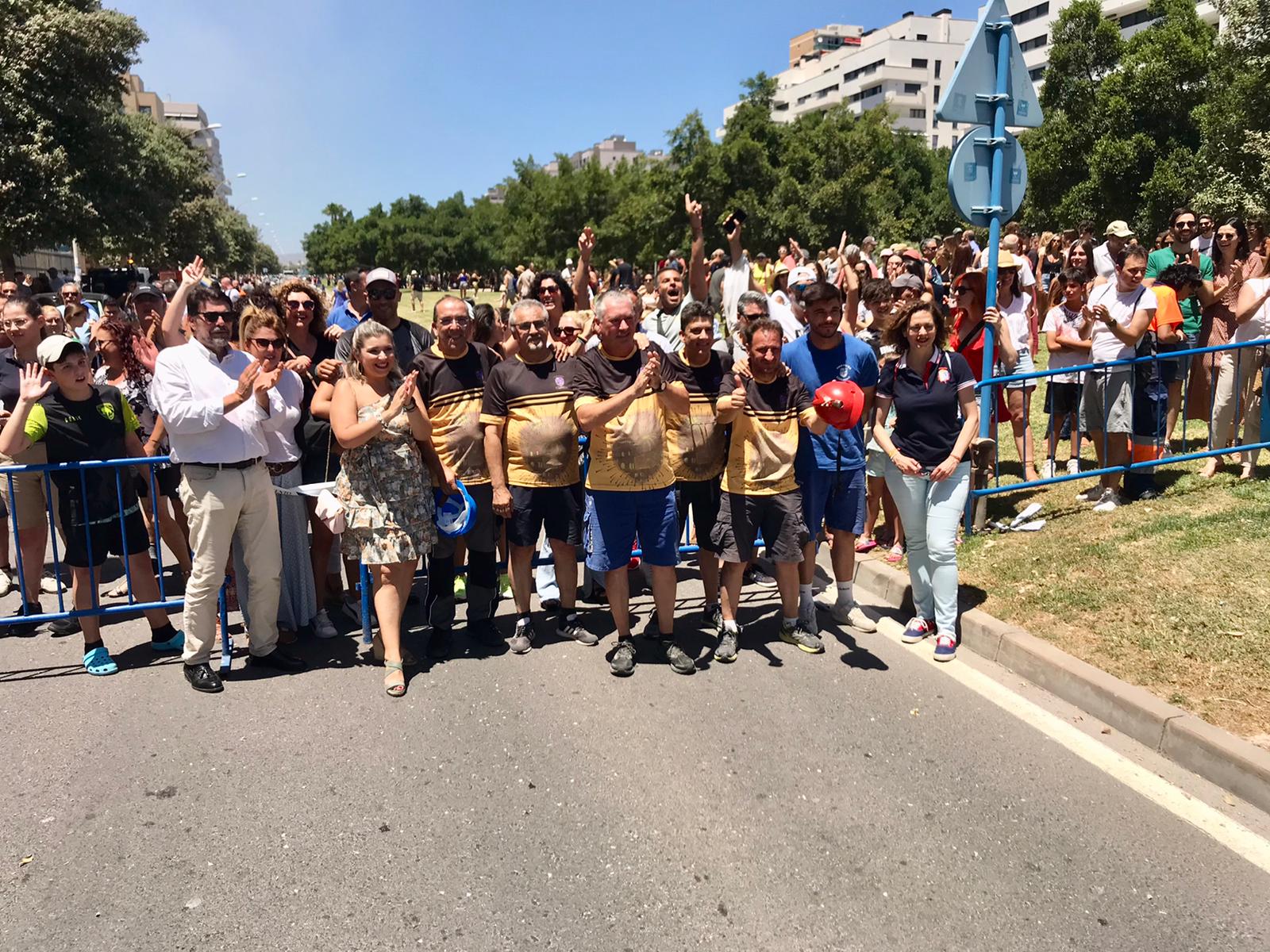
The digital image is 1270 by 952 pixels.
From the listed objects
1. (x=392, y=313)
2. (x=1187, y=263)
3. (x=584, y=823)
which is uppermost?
(x=1187, y=263)

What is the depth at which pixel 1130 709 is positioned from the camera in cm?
425

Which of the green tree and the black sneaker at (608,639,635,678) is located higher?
the green tree

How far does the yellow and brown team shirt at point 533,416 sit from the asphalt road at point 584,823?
120 cm

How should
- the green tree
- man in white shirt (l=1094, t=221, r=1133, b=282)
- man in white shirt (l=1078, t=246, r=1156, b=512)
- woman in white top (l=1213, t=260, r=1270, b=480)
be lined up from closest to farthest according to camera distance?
man in white shirt (l=1078, t=246, r=1156, b=512) < woman in white top (l=1213, t=260, r=1270, b=480) < man in white shirt (l=1094, t=221, r=1133, b=282) < the green tree

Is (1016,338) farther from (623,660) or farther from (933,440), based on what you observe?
(623,660)

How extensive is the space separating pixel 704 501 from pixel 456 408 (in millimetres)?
1581

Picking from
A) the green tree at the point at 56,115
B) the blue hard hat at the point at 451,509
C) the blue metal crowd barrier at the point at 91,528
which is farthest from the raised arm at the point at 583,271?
the green tree at the point at 56,115

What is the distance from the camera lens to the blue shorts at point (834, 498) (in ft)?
18.0

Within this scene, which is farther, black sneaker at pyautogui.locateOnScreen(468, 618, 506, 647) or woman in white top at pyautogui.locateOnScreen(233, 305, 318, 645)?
black sneaker at pyautogui.locateOnScreen(468, 618, 506, 647)

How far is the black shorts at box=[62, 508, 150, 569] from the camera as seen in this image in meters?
5.26

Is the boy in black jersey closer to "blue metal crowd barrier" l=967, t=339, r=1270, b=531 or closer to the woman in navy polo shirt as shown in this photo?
the woman in navy polo shirt

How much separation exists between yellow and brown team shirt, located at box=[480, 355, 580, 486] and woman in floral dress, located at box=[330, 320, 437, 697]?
1.54 ft

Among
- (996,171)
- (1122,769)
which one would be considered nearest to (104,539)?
(1122,769)

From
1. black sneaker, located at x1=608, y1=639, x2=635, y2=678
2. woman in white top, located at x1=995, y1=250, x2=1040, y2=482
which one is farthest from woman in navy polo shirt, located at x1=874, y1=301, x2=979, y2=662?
woman in white top, located at x1=995, y1=250, x2=1040, y2=482
